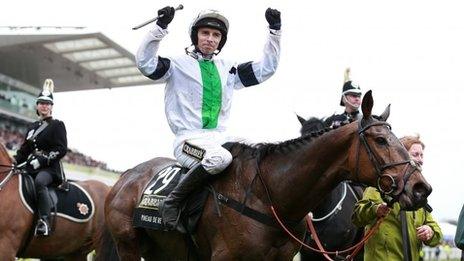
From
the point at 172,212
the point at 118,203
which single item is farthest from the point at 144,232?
the point at 172,212

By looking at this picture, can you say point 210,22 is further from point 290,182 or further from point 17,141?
point 17,141

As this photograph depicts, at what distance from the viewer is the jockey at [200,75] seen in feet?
19.4

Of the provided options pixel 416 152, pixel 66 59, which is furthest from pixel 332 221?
pixel 66 59

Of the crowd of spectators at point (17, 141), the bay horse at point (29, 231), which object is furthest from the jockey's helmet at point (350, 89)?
the crowd of spectators at point (17, 141)

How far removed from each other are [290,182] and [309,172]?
0.63 ft

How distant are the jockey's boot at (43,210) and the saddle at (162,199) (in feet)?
14.1

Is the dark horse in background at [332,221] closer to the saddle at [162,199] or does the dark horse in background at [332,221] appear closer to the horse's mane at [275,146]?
the horse's mane at [275,146]

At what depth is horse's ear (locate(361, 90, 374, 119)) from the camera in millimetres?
4895

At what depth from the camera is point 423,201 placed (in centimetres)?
451

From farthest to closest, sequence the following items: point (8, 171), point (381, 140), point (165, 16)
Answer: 1. point (8, 171)
2. point (165, 16)
3. point (381, 140)

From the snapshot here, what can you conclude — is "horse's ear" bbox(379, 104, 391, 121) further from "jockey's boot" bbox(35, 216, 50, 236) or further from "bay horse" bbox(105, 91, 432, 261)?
"jockey's boot" bbox(35, 216, 50, 236)

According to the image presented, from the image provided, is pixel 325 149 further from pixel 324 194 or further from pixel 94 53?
pixel 94 53

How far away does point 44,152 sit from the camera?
10.8 metres

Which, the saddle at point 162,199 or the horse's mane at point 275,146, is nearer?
the horse's mane at point 275,146
